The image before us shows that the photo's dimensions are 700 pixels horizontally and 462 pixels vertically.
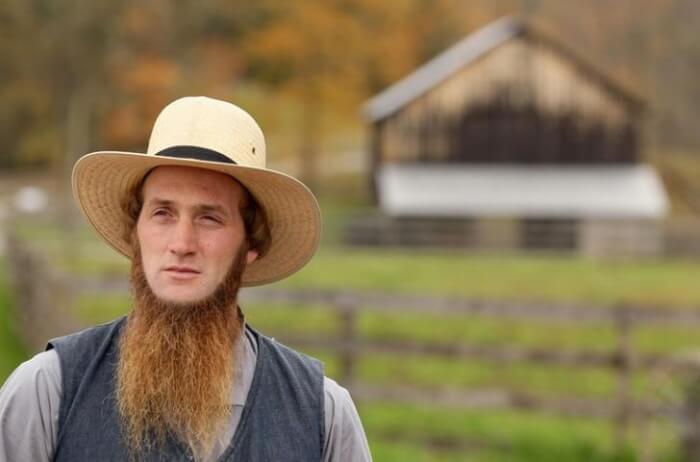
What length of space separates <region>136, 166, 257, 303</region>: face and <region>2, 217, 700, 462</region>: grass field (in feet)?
21.0

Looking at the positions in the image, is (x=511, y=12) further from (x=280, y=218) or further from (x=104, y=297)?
(x=280, y=218)

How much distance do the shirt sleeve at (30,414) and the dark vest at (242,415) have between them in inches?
0.8

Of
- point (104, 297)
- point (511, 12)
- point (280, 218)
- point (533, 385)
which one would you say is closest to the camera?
point (280, 218)

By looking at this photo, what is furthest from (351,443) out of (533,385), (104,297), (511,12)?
(511,12)

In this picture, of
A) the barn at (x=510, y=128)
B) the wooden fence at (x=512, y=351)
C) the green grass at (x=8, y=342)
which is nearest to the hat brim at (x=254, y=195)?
the wooden fence at (x=512, y=351)

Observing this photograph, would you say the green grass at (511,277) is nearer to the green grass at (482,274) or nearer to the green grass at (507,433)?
the green grass at (482,274)

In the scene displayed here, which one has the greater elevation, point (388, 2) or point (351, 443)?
point (388, 2)

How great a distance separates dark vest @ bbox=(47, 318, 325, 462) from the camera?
8.03 ft

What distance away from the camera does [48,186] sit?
2185 inches

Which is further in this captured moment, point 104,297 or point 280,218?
point 104,297

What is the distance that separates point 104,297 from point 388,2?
1233 inches

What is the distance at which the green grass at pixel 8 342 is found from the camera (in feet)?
41.1

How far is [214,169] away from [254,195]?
184 mm

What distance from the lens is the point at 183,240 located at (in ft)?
8.46
